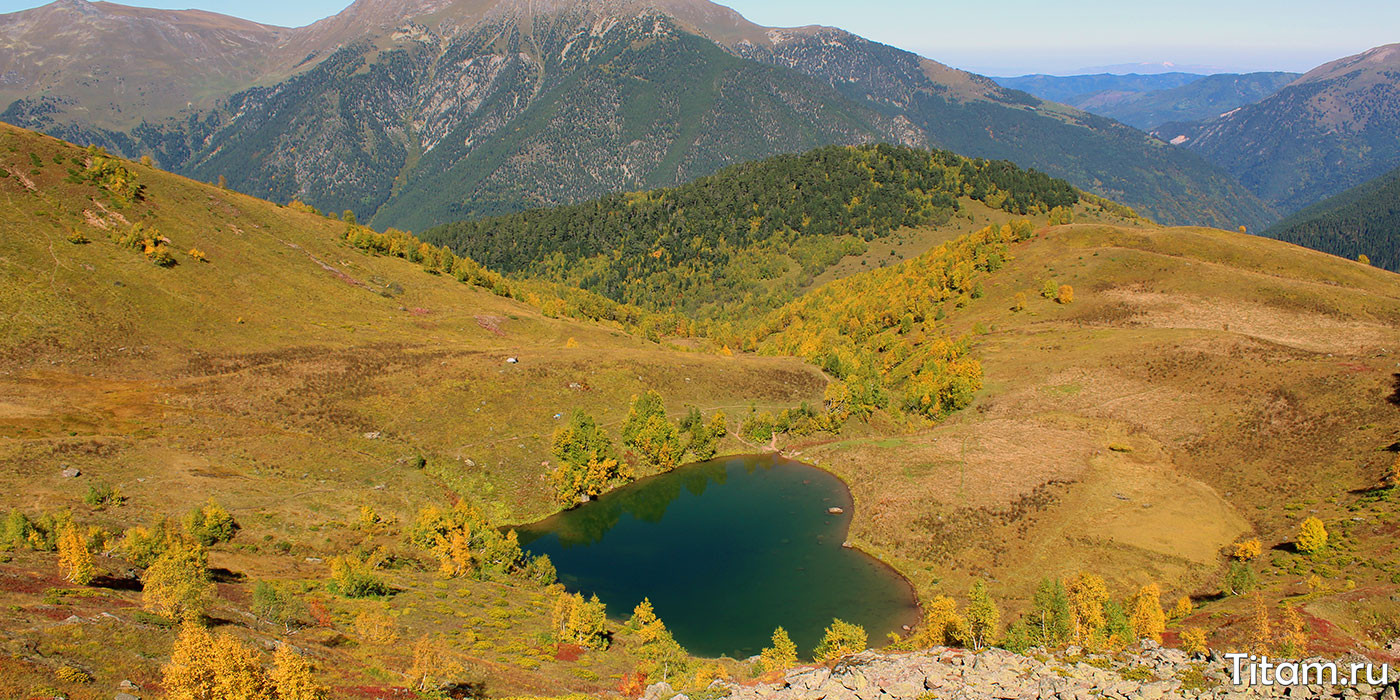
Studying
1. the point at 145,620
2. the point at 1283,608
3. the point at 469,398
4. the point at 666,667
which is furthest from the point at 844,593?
the point at 469,398

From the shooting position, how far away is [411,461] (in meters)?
98.9

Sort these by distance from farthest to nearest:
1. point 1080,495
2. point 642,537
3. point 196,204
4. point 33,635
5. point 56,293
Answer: point 196,204 < point 56,293 < point 642,537 < point 1080,495 < point 33,635

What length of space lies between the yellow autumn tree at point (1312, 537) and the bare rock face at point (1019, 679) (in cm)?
3909

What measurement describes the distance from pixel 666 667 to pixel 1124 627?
35013 mm

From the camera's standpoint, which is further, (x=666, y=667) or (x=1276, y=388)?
(x=1276, y=388)

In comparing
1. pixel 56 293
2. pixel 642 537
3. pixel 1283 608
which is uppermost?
pixel 56 293

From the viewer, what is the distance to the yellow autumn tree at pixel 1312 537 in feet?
217

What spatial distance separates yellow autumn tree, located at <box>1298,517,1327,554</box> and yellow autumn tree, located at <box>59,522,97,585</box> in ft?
334

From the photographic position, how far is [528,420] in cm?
11506

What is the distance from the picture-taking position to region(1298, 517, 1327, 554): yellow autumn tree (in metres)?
66.2

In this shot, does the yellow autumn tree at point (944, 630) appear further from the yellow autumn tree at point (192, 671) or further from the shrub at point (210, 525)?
the shrub at point (210, 525)

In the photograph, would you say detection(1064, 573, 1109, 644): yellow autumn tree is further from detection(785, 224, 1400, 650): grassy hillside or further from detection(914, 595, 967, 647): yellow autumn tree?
detection(914, 595, 967, 647): yellow autumn tree

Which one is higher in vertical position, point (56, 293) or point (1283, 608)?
point (56, 293)

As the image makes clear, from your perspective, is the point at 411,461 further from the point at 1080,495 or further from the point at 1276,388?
the point at 1276,388
